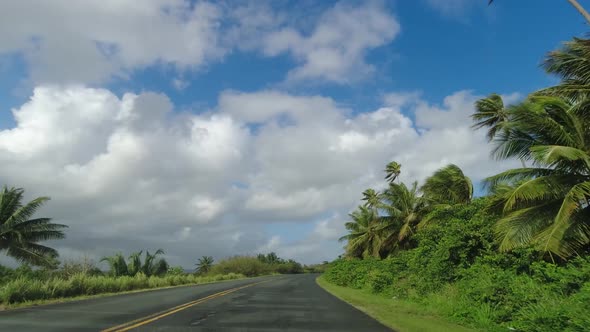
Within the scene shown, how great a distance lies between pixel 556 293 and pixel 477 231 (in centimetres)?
713

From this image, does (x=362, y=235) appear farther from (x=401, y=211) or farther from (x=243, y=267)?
(x=243, y=267)

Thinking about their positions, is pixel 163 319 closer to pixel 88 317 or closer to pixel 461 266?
pixel 88 317

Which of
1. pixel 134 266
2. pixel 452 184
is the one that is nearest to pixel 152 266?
pixel 134 266

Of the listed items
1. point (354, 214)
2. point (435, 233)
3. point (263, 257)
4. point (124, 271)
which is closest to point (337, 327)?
point (435, 233)

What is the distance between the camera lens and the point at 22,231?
28.5m

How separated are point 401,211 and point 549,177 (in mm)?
26432

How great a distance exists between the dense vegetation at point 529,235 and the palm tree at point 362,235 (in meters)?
31.6

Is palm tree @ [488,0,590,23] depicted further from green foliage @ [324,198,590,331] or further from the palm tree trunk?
green foliage @ [324,198,590,331]

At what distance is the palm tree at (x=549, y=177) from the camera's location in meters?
12.9

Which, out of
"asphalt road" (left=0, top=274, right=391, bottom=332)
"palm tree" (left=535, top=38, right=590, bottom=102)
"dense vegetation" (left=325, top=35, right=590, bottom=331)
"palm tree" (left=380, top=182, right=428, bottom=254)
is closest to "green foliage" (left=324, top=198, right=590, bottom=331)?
"dense vegetation" (left=325, top=35, right=590, bottom=331)

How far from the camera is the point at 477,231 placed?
17281 mm

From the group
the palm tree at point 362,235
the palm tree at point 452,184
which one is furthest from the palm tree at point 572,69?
the palm tree at point 362,235

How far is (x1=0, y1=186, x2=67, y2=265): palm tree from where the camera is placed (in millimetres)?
28125

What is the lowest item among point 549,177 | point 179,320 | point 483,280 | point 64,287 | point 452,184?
point 179,320
